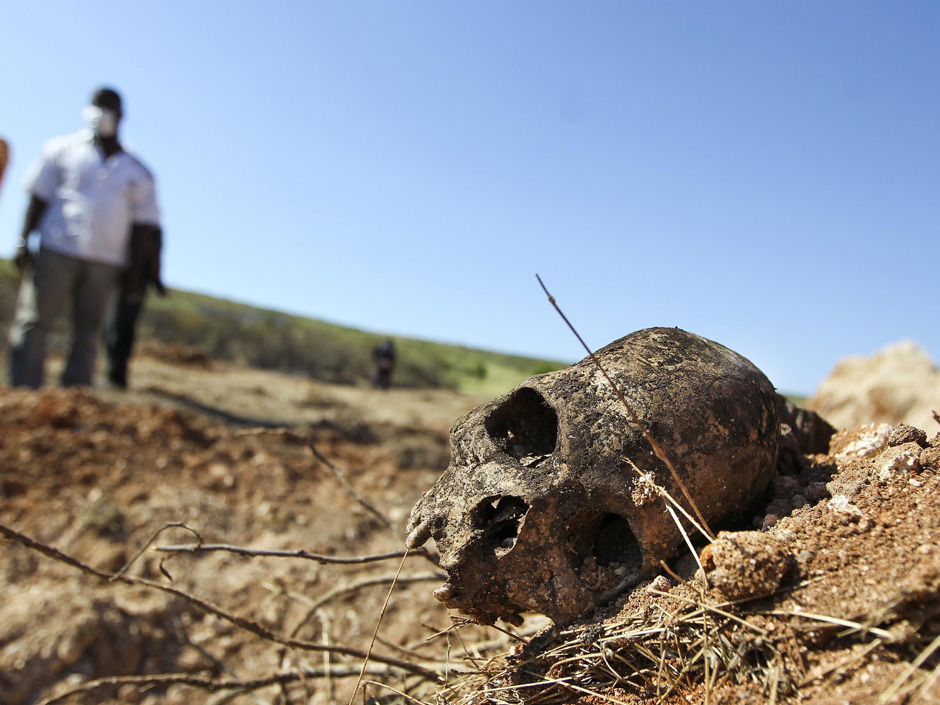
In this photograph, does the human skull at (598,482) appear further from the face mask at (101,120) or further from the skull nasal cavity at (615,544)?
the face mask at (101,120)

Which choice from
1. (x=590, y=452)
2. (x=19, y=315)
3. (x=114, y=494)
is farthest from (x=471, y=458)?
(x=19, y=315)

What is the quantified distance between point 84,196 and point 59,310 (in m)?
1.19

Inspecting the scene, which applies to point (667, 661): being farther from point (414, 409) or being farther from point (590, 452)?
point (414, 409)

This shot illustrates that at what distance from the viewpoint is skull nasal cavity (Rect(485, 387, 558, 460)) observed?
2.31 m

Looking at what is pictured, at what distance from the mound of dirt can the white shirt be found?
763 cm

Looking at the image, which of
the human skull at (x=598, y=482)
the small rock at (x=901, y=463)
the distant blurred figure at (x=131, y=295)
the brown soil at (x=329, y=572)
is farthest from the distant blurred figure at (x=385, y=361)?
the small rock at (x=901, y=463)

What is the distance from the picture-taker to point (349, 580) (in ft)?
16.7

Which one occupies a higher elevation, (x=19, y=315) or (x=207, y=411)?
(x=19, y=315)

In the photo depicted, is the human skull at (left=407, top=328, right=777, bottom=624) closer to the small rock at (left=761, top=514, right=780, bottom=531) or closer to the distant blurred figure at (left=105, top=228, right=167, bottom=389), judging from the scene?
the small rock at (left=761, top=514, right=780, bottom=531)

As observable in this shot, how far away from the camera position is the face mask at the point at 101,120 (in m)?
7.63

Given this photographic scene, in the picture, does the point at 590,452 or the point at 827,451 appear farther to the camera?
the point at 827,451

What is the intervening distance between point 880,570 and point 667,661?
1.84 feet

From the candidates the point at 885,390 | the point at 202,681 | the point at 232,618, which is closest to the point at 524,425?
the point at 232,618

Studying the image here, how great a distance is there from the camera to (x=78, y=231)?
7273 mm
